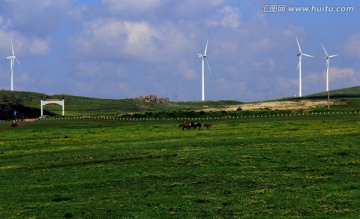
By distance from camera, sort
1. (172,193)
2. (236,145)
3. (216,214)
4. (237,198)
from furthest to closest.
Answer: (236,145)
(172,193)
(237,198)
(216,214)

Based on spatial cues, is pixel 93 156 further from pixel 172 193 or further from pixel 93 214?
pixel 93 214

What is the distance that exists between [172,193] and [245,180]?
17.3ft

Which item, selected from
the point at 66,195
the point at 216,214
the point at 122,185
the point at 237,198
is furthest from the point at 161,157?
the point at 216,214

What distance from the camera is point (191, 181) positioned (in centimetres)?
4116

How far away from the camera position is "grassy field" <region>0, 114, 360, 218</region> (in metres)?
31.6

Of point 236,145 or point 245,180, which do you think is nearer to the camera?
point 245,180

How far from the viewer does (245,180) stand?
4012 cm

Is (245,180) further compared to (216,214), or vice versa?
(245,180)

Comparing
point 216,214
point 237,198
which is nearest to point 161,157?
point 237,198

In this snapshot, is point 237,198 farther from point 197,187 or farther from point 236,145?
point 236,145

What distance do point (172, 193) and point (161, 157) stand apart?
62.9ft

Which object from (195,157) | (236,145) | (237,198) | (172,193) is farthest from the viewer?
(236,145)

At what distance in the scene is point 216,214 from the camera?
30109 mm

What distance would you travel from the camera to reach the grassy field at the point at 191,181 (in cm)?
3164
